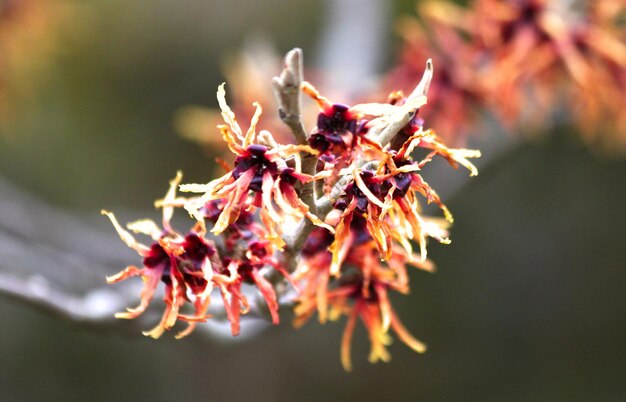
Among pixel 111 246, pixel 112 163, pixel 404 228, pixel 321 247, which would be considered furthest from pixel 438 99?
pixel 112 163

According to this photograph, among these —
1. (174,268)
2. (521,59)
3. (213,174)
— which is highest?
(213,174)

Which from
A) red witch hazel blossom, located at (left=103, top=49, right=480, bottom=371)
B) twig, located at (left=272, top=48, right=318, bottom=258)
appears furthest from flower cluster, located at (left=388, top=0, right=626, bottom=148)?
twig, located at (left=272, top=48, right=318, bottom=258)

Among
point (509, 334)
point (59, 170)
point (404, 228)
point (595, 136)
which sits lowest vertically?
point (404, 228)

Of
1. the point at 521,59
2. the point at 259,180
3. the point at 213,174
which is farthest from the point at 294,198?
the point at 213,174

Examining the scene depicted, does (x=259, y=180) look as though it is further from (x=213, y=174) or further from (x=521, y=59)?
(x=213, y=174)

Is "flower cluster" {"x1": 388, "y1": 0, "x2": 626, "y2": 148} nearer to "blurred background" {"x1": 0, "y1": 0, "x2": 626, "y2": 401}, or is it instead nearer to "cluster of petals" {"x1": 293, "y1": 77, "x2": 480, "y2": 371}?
"cluster of petals" {"x1": 293, "y1": 77, "x2": 480, "y2": 371}

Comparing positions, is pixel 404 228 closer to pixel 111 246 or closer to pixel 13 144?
pixel 111 246
